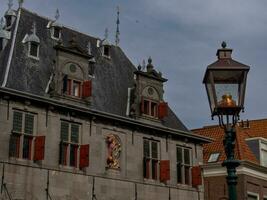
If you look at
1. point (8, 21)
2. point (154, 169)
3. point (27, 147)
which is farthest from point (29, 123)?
point (154, 169)

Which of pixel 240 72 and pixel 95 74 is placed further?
pixel 95 74

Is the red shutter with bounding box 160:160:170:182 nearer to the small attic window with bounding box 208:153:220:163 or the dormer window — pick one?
the dormer window

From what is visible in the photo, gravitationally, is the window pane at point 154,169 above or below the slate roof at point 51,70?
below

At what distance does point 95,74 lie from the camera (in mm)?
26875

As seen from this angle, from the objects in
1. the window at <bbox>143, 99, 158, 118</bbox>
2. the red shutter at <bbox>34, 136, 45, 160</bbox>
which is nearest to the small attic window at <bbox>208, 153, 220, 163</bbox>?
the window at <bbox>143, 99, 158, 118</bbox>

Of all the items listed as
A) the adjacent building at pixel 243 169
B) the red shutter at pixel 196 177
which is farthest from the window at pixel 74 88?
the adjacent building at pixel 243 169

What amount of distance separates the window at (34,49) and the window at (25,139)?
138 inches

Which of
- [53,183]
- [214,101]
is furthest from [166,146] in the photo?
[214,101]

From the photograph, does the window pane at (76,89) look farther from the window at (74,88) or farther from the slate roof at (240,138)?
the slate roof at (240,138)

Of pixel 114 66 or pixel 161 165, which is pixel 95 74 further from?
pixel 161 165

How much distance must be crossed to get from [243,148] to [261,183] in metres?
2.37

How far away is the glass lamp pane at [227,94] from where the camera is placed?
8.27 meters

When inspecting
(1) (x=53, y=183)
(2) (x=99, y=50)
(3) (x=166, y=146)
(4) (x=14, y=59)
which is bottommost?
(1) (x=53, y=183)

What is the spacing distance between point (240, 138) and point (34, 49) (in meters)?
14.7
